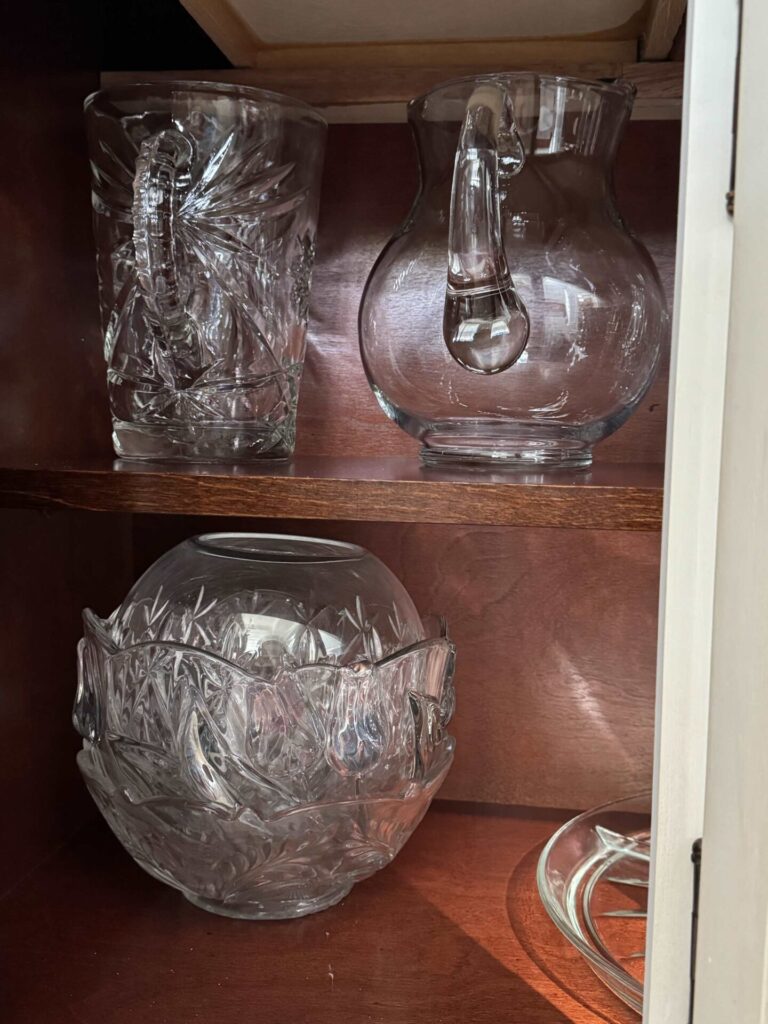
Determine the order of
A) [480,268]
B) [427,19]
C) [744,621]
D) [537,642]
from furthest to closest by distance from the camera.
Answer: [537,642], [427,19], [480,268], [744,621]

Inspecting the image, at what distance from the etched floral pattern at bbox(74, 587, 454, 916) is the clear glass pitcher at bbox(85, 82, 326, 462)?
103mm

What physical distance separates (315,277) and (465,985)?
18.2 inches

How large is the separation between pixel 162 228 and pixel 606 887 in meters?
0.46

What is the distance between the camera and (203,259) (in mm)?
557

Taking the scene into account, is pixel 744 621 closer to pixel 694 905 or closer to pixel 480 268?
pixel 694 905

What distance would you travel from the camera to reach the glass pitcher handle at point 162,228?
0.53 metres

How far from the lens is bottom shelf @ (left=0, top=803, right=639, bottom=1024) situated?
20.4 inches

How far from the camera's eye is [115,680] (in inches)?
22.6

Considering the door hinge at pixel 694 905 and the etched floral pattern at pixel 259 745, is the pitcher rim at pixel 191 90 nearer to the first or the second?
the etched floral pattern at pixel 259 745

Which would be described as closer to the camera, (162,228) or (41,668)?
(162,228)

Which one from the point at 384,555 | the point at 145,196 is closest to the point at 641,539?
the point at 384,555

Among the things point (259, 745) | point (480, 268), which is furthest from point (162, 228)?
point (259, 745)

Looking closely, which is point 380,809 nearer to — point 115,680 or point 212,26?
point 115,680

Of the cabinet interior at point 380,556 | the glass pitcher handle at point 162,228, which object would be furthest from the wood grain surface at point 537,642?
the glass pitcher handle at point 162,228
